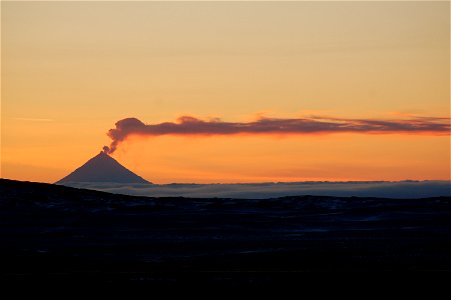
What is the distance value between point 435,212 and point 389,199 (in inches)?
626

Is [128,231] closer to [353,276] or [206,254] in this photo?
[206,254]

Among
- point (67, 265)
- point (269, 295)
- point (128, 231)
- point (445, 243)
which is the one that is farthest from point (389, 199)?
point (269, 295)

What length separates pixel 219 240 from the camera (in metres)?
47.4

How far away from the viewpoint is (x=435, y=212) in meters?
74.2

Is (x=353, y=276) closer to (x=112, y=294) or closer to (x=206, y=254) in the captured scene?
(x=112, y=294)

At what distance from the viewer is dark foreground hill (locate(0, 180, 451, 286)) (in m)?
30.8

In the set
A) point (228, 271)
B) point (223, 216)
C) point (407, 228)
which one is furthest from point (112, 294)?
point (223, 216)

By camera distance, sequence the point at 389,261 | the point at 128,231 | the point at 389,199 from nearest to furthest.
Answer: the point at 389,261 < the point at 128,231 < the point at 389,199

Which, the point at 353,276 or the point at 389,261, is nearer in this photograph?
the point at 353,276

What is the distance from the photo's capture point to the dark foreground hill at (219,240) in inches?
1214

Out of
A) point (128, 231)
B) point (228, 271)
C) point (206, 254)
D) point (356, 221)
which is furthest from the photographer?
point (356, 221)

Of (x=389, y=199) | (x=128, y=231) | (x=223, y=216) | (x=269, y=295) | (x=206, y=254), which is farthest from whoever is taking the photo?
(x=389, y=199)

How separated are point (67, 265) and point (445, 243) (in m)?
19.0

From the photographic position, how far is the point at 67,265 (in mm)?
34312
